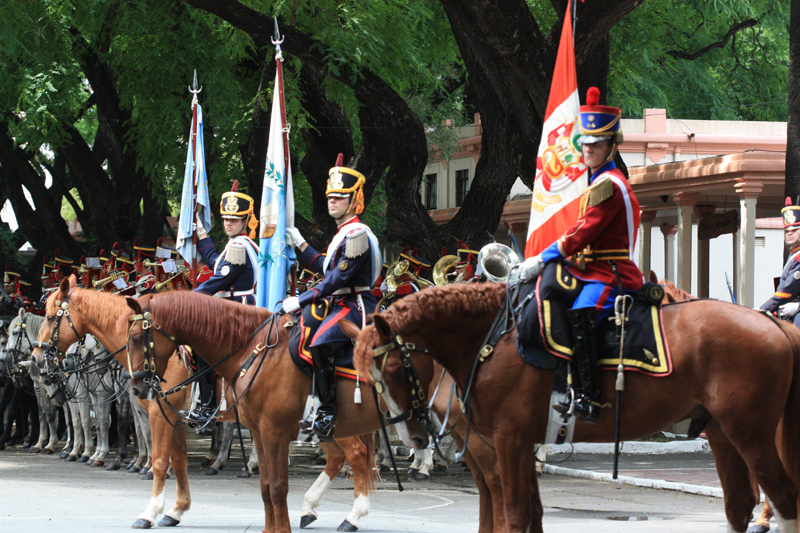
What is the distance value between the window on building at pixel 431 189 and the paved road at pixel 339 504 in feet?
78.3

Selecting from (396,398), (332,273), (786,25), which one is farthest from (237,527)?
(786,25)

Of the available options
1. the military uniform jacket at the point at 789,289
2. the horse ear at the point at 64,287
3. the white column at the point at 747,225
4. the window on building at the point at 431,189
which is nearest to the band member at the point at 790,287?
the military uniform jacket at the point at 789,289

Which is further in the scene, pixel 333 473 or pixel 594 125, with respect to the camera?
pixel 333 473

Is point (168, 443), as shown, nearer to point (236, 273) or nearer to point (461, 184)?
point (236, 273)

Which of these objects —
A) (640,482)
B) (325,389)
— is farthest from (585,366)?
(640,482)

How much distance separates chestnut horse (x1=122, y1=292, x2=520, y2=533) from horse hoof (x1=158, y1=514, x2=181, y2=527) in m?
1.36

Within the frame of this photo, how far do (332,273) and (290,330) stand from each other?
0.73 metres

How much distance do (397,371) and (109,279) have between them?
984 centimetres

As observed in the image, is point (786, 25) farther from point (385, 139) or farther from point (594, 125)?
point (594, 125)

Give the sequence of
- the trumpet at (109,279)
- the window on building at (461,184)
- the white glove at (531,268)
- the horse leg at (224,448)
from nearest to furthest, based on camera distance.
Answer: the white glove at (531,268) → the horse leg at (224,448) → the trumpet at (109,279) → the window on building at (461,184)

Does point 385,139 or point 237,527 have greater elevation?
point 385,139

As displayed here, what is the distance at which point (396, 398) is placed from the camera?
20.3 ft

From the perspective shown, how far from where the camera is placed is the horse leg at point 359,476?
9.23m

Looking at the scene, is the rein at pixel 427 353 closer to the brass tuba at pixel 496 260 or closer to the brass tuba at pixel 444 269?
the brass tuba at pixel 496 260
